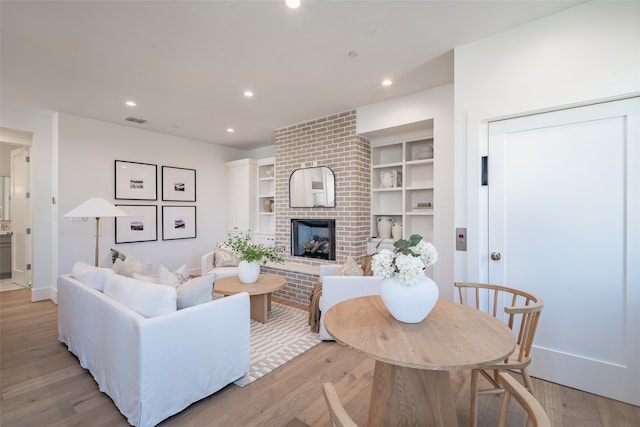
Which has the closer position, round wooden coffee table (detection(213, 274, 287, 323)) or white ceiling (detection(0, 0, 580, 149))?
white ceiling (detection(0, 0, 580, 149))

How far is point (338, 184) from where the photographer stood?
406 cm

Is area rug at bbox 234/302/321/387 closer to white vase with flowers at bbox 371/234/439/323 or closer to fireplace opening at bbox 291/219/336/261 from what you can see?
fireplace opening at bbox 291/219/336/261

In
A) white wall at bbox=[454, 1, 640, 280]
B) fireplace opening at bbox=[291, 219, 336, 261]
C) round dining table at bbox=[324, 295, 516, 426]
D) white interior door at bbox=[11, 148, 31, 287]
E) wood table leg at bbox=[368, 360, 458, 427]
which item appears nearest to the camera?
round dining table at bbox=[324, 295, 516, 426]

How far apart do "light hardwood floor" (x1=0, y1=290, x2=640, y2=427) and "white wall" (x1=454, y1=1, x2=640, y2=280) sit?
95cm

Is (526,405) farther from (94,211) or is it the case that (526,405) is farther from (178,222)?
(178,222)

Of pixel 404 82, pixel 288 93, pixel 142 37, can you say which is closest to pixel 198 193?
pixel 288 93

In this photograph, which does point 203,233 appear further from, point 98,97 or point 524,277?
point 524,277

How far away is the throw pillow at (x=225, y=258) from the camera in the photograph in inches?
169

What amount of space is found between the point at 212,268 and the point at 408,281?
12.0ft

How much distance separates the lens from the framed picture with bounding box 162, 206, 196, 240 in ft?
16.5

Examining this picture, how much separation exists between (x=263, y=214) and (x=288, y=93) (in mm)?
2796

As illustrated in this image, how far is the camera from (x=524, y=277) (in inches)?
88.7

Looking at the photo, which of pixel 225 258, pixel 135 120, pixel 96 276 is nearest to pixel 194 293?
pixel 96 276

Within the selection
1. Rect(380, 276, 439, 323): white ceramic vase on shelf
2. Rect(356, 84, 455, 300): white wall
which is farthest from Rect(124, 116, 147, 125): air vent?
Rect(380, 276, 439, 323): white ceramic vase on shelf
